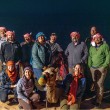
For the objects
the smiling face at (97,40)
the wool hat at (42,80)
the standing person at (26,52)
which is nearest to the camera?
the wool hat at (42,80)

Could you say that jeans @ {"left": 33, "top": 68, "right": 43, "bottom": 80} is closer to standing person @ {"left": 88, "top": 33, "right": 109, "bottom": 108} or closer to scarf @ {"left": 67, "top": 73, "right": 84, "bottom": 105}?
scarf @ {"left": 67, "top": 73, "right": 84, "bottom": 105}

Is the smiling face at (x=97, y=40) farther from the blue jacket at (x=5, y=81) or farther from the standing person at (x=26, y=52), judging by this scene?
the blue jacket at (x=5, y=81)

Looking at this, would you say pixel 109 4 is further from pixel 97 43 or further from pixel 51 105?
pixel 51 105

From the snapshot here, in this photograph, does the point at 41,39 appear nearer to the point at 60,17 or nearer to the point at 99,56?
the point at 99,56

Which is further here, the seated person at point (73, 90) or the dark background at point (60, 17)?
the dark background at point (60, 17)

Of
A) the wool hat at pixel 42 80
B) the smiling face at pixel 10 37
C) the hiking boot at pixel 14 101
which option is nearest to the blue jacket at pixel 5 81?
the hiking boot at pixel 14 101

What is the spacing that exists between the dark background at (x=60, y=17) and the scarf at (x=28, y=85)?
3235mm

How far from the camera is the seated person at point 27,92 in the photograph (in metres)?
7.45

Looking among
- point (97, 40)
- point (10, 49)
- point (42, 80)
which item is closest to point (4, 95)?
point (10, 49)

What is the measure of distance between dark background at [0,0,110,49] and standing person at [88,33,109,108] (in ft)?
9.18

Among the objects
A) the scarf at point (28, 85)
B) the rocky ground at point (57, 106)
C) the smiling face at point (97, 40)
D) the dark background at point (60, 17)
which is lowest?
the rocky ground at point (57, 106)

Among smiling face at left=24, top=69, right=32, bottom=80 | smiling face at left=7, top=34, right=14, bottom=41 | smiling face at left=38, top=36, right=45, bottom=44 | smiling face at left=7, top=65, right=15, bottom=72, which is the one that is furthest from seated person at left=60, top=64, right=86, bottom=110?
smiling face at left=7, top=34, right=14, bottom=41

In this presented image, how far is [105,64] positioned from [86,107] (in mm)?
1131

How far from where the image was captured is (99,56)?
770 cm
